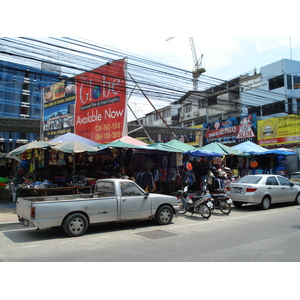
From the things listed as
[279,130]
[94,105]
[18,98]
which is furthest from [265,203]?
[18,98]

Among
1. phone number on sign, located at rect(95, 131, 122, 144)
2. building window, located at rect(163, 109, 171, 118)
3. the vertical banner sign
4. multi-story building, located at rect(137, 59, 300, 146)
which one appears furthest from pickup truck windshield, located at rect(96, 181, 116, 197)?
building window, located at rect(163, 109, 171, 118)

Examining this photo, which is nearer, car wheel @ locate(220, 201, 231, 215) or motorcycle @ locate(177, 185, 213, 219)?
motorcycle @ locate(177, 185, 213, 219)

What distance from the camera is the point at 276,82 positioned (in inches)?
1283

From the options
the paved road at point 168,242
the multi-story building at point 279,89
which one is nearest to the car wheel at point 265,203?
the paved road at point 168,242

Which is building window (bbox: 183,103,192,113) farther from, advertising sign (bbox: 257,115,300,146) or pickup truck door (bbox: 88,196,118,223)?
pickup truck door (bbox: 88,196,118,223)

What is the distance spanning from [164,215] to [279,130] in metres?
21.9

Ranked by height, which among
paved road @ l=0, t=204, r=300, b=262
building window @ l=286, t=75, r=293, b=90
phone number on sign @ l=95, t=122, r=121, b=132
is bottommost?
paved road @ l=0, t=204, r=300, b=262

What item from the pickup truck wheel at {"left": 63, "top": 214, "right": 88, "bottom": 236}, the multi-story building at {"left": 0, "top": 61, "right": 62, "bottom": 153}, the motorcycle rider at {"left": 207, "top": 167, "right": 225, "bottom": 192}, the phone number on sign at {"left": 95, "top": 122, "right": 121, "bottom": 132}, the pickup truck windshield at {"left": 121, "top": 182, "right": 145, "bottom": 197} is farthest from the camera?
the multi-story building at {"left": 0, "top": 61, "right": 62, "bottom": 153}

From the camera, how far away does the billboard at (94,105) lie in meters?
17.2

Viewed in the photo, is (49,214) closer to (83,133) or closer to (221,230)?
(221,230)

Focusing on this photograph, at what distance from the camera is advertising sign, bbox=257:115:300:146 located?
2578 cm

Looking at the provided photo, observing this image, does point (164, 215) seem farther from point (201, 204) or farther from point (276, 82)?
point (276, 82)

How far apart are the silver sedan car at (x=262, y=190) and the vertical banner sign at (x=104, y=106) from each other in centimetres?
753

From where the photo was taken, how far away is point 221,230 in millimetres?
8609
